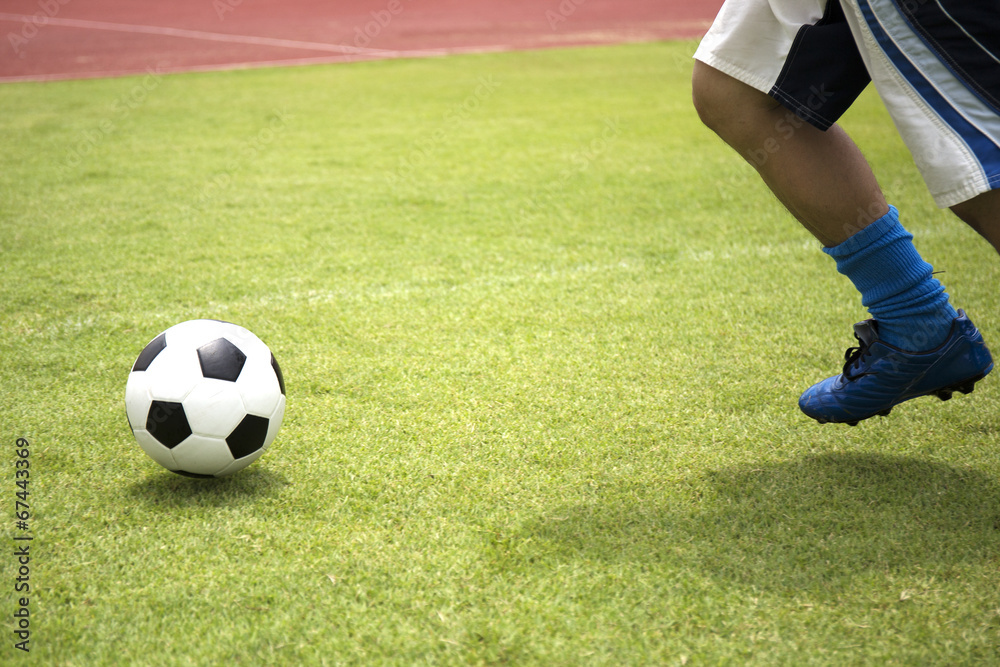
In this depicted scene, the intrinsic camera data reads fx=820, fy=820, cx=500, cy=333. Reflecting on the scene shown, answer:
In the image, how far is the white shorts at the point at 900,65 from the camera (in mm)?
1700


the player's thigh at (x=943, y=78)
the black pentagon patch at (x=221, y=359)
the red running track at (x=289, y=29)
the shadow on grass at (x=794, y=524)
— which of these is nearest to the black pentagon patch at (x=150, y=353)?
the black pentagon patch at (x=221, y=359)

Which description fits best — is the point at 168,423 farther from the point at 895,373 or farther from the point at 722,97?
the point at 895,373

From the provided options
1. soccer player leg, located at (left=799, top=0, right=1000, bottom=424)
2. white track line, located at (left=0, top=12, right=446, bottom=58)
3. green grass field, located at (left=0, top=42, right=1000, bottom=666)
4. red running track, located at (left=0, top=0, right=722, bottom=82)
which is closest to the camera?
green grass field, located at (left=0, top=42, right=1000, bottom=666)

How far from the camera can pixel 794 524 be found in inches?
75.7

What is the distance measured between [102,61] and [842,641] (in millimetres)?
13028

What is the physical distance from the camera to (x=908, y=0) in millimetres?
1736

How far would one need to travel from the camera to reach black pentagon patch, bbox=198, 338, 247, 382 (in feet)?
6.66

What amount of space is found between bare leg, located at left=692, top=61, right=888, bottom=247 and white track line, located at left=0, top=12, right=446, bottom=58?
36.2 feet

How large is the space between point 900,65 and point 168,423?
6.09 feet

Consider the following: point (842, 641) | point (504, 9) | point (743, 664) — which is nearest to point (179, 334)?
point (743, 664)

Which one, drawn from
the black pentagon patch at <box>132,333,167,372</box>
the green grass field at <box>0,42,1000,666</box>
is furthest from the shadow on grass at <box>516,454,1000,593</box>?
the black pentagon patch at <box>132,333,167,372</box>

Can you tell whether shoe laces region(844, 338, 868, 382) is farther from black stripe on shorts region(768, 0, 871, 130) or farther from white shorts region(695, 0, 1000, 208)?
black stripe on shorts region(768, 0, 871, 130)

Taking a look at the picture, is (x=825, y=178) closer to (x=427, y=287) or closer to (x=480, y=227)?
(x=427, y=287)

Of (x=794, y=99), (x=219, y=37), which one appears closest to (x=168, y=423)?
(x=794, y=99)
